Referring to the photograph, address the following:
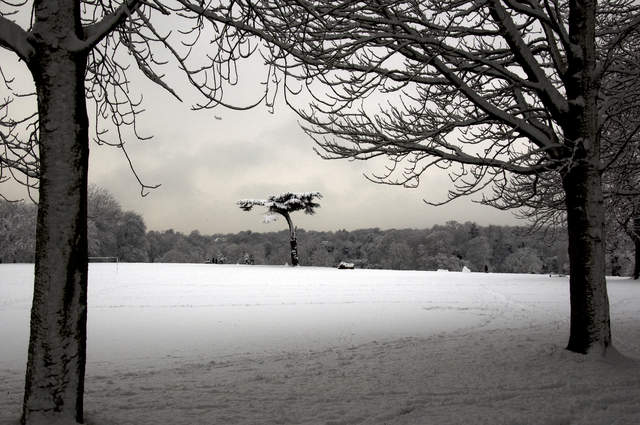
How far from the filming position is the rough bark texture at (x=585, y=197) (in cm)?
591

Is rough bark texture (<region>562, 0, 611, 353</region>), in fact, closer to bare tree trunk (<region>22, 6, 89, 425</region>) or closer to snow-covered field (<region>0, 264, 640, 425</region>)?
snow-covered field (<region>0, 264, 640, 425</region>)

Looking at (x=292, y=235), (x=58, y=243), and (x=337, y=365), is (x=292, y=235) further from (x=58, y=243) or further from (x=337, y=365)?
(x=58, y=243)

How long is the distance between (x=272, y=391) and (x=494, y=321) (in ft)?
25.6

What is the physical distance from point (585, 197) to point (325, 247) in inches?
3387

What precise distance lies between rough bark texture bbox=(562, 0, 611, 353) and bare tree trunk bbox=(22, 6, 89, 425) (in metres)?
5.46

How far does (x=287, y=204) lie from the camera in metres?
36.2

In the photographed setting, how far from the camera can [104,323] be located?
10.2 meters

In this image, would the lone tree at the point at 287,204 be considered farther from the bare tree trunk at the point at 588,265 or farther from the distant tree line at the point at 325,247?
the bare tree trunk at the point at 588,265

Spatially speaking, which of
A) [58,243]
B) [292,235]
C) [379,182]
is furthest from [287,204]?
[58,243]

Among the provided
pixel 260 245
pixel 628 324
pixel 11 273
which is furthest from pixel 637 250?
pixel 260 245

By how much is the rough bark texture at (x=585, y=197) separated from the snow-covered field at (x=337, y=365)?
512mm

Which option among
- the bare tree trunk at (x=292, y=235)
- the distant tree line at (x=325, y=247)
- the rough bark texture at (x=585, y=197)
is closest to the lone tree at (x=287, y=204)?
the bare tree trunk at (x=292, y=235)

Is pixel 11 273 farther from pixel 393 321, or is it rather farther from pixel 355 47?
pixel 355 47

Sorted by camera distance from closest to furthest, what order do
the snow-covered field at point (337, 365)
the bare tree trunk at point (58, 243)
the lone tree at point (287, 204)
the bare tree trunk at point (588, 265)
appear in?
the bare tree trunk at point (58, 243)
the snow-covered field at point (337, 365)
the bare tree trunk at point (588, 265)
the lone tree at point (287, 204)
